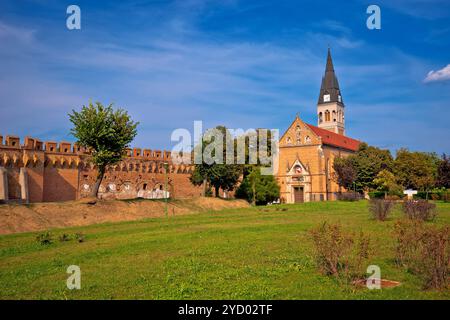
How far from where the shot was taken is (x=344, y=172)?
54.1 meters

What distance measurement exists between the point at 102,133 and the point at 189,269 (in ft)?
77.7

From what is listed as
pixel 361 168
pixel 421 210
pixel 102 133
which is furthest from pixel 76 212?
pixel 361 168

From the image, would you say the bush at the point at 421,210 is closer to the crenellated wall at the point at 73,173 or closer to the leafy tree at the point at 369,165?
the crenellated wall at the point at 73,173

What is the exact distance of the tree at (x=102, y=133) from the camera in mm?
32688

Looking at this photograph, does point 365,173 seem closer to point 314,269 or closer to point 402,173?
point 402,173

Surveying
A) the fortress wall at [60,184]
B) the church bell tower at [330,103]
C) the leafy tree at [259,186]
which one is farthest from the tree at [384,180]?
the church bell tower at [330,103]

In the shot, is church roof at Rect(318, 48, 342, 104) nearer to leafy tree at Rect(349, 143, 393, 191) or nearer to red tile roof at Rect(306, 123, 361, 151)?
red tile roof at Rect(306, 123, 361, 151)

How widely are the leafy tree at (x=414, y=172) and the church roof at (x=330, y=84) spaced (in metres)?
33.4

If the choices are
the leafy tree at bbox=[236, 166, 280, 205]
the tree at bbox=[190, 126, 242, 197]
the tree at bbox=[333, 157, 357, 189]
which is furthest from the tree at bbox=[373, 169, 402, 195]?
the tree at bbox=[190, 126, 242, 197]

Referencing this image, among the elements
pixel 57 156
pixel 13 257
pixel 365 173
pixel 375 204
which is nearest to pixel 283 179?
pixel 365 173

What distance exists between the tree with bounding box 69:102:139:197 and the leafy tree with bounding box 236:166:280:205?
63.2 feet

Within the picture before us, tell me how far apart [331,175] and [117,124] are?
33969 mm

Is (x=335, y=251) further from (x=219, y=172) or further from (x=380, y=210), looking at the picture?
(x=219, y=172)

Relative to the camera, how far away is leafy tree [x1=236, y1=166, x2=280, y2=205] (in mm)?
49719
